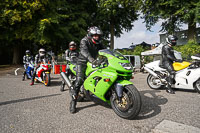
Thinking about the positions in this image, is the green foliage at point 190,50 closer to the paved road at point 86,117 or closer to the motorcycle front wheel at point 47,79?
the paved road at point 86,117

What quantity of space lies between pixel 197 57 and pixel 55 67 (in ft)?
37.2

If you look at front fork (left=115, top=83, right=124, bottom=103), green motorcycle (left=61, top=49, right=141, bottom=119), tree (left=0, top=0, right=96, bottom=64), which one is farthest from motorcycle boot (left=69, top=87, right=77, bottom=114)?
tree (left=0, top=0, right=96, bottom=64)

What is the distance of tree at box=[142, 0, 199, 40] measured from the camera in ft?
54.0

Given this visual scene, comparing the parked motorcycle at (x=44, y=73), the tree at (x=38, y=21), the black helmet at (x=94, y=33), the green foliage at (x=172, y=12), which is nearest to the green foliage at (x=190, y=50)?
the green foliage at (x=172, y=12)

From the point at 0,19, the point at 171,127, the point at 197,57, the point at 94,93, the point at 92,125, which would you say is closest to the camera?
the point at 171,127

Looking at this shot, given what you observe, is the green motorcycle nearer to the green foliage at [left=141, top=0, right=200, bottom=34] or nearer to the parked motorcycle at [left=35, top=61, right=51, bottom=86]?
the parked motorcycle at [left=35, top=61, right=51, bottom=86]

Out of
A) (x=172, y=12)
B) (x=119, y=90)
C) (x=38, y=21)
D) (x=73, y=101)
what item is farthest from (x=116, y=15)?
(x=119, y=90)

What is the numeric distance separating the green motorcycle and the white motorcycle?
3.10 meters

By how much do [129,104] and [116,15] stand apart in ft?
78.1

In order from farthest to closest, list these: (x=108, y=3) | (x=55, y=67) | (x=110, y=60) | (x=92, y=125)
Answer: (x=108, y=3), (x=55, y=67), (x=110, y=60), (x=92, y=125)

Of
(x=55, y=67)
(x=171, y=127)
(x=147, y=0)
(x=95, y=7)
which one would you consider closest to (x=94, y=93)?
(x=171, y=127)

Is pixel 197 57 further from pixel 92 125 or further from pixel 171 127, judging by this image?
pixel 92 125

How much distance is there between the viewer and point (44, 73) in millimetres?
7438

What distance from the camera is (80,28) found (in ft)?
67.4
